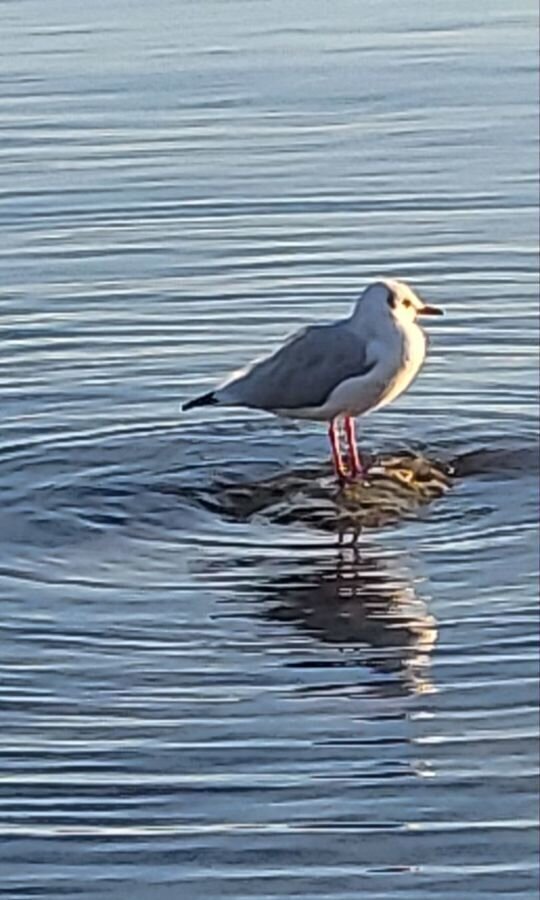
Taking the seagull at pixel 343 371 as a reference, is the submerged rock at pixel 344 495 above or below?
below

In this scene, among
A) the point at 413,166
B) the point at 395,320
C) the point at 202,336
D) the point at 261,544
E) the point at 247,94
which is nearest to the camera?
the point at 395,320

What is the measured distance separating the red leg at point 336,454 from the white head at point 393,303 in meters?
1.00

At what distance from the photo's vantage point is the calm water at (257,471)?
502 cm

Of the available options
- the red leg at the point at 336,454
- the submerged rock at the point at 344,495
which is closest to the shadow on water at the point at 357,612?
the submerged rock at the point at 344,495

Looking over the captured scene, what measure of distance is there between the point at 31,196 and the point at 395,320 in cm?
496

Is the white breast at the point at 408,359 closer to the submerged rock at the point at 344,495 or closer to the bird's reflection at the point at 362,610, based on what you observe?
the submerged rock at the point at 344,495

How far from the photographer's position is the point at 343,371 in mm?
7449

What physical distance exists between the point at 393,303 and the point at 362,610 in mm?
769

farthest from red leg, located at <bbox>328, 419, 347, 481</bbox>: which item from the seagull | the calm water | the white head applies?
the white head

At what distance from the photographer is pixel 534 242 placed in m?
3.93

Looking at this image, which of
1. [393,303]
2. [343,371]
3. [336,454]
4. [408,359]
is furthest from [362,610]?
[336,454]

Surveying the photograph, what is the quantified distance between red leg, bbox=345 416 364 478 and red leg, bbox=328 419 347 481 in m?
0.03

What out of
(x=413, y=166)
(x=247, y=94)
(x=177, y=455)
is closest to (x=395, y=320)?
(x=177, y=455)

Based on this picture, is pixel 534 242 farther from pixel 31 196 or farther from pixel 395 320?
pixel 31 196
